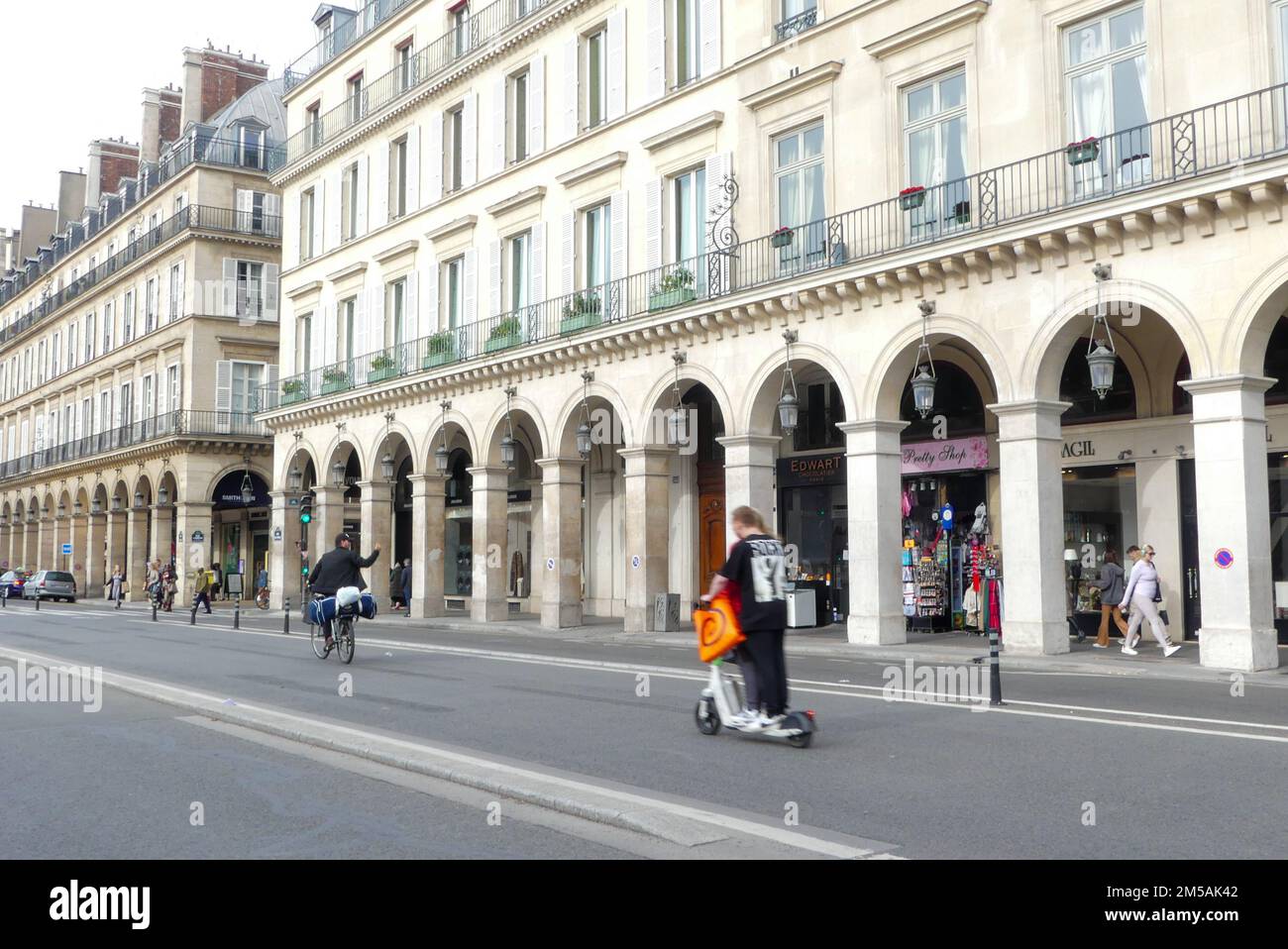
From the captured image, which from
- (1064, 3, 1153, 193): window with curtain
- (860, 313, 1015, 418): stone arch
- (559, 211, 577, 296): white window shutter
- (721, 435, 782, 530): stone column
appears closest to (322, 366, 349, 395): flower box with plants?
(559, 211, 577, 296): white window shutter

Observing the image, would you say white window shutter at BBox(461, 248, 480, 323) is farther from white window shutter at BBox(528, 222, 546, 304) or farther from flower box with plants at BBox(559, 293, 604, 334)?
Answer: flower box with plants at BBox(559, 293, 604, 334)

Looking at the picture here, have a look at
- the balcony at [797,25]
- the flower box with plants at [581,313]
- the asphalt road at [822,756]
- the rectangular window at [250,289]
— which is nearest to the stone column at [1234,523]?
the asphalt road at [822,756]

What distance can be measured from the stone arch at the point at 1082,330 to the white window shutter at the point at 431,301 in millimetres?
18559

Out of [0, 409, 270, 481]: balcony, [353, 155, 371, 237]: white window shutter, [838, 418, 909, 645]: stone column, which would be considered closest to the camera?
[838, 418, 909, 645]: stone column

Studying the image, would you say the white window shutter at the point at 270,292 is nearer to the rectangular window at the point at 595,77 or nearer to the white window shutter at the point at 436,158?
the white window shutter at the point at 436,158

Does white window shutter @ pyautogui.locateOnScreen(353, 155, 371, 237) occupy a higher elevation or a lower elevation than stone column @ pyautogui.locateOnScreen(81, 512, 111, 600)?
higher

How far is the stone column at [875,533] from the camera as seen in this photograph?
20312 mm

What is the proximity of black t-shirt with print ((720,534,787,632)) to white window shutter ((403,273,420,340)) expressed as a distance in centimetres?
2566

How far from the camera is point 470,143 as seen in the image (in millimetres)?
31641

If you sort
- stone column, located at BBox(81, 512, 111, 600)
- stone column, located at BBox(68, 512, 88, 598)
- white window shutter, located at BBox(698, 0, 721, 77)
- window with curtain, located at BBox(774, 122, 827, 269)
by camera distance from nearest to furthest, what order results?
window with curtain, located at BBox(774, 122, 827, 269) → white window shutter, located at BBox(698, 0, 721, 77) → stone column, located at BBox(81, 512, 111, 600) → stone column, located at BBox(68, 512, 88, 598)

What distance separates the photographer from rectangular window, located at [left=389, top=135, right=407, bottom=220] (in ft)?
115

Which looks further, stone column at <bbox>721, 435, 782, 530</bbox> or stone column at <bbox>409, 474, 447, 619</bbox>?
stone column at <bbox>409, 474, 447, 619</bbox>

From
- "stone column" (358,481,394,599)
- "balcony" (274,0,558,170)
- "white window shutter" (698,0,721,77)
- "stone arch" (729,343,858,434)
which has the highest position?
"balcony" (274,0,558,170)
